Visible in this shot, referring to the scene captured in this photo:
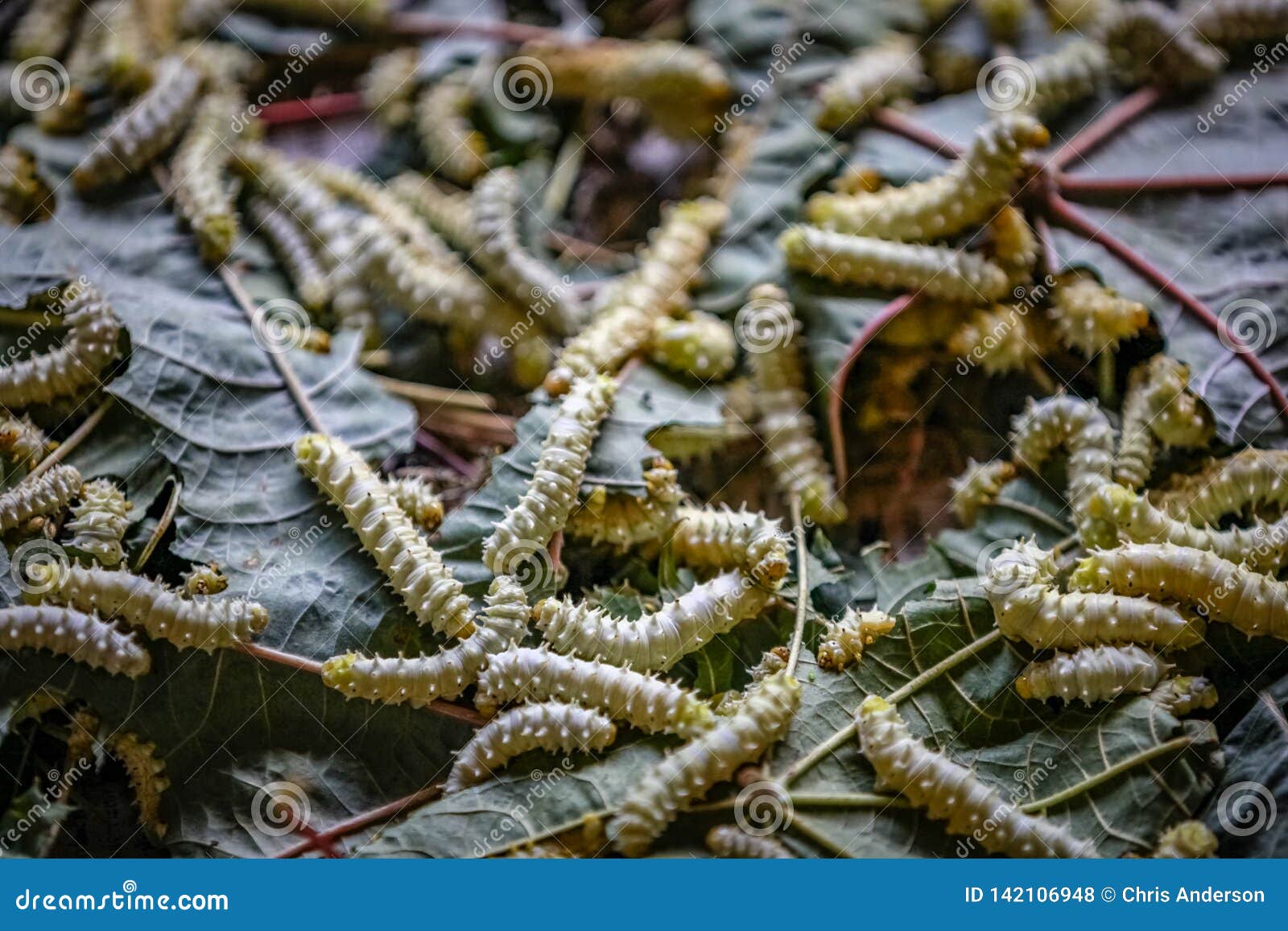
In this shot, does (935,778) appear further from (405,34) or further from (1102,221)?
(405,34)

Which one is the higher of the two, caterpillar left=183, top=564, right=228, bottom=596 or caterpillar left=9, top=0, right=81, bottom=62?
caterpillar left=9, top=0, right=81, bottom=62

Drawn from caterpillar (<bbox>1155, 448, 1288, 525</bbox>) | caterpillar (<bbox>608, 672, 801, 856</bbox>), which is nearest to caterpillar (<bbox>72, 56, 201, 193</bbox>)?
caterpillar (<bbox>608, 672, 801, 856</bbox>)

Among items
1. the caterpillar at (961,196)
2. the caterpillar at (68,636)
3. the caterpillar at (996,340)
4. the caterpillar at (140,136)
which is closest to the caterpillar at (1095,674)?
the caterpillar at (996,340)

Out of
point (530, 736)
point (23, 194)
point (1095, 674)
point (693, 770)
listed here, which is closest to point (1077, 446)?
point (1095, 674)

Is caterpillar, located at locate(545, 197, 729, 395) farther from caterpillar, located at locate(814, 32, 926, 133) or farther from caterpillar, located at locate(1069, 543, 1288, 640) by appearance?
caterpillar, located at locate(1069, 543, 1288, 640)

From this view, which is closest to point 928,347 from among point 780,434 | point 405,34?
point 780,434

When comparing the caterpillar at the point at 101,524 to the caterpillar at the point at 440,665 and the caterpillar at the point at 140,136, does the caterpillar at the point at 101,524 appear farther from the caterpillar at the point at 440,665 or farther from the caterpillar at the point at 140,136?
the caterpillar at the point at 140,136
